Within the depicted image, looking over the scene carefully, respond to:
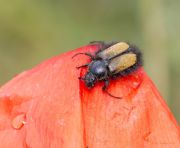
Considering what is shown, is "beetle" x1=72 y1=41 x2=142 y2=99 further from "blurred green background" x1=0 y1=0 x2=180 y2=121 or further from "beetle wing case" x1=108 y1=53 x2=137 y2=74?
"blurred green background" x1=0 y1=0 x2=180 y2=121

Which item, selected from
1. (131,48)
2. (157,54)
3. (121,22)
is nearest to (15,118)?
(131,48)

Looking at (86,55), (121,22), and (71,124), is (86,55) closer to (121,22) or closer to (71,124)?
(71,124)

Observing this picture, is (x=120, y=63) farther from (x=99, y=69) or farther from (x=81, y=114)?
(x=81, y=114)

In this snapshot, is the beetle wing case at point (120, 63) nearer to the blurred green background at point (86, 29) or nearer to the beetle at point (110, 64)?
the beetle at point (110, 64)

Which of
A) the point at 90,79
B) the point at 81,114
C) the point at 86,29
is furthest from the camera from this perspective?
the point at 86,29

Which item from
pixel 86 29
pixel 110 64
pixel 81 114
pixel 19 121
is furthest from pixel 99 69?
pixel 86 29

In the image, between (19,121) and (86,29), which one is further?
(86,29)
